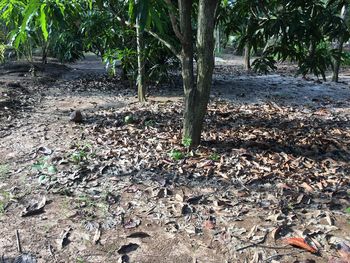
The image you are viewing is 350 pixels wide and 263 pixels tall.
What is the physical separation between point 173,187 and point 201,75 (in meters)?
1.20

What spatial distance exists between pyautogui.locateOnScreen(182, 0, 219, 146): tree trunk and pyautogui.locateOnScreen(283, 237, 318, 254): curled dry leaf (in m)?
1.71

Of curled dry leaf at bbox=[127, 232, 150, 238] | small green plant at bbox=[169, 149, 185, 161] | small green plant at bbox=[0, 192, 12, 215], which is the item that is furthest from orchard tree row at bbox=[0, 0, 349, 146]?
curled dry leaf at bbox=[127, 232, 150, 238]

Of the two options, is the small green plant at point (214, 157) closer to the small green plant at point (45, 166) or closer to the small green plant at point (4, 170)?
the small green plant at point (45, 166)

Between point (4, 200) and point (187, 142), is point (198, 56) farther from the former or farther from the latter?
point (4, 200)

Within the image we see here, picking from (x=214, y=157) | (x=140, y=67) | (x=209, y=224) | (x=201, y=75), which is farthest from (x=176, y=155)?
(x=140, y=67)

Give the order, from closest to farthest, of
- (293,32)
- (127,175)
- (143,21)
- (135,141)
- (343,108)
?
1. (143,21)
2. (127,175)
3. (293,32)
4. (135,141)
5. (343,108)

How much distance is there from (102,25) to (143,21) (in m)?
4.53

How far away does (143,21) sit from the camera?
223 cm

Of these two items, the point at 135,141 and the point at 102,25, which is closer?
the point at 135,141

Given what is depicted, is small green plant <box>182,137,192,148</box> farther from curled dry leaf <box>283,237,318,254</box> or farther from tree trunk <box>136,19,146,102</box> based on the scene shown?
tree trunk <box>136,19,146,102</box>

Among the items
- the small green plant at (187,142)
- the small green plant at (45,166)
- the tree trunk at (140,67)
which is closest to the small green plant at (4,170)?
the small green plant at (45,166)

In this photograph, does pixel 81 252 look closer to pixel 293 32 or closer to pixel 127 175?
pixel 127 175

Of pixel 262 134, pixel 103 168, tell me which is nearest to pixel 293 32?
pixel 262 134

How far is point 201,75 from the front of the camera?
3717mm
